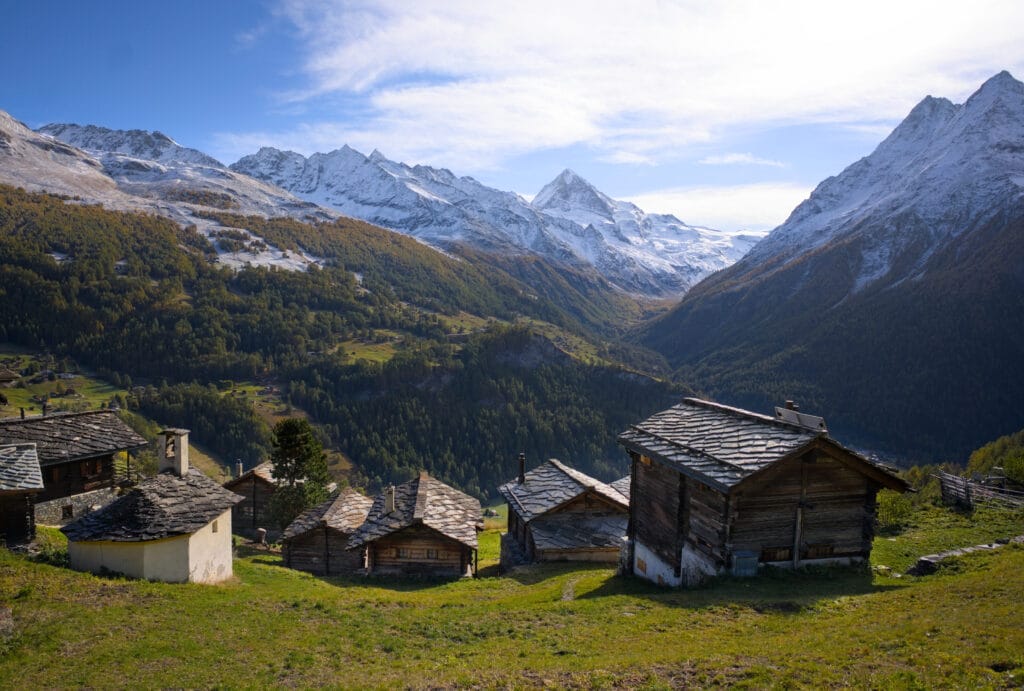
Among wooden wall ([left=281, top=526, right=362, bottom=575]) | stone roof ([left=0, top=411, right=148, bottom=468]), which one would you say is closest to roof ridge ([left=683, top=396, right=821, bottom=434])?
wooden wall ([left=281, top=526, right=362, bottom=575])

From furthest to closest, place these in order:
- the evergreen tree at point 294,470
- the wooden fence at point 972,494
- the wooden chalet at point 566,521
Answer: the evergreen tree at point 294,470, the wooden chalet at point 566,521, the wooden fence at point 972,494

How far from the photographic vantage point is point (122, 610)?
20.2 meters

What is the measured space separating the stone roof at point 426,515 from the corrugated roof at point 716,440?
1362 centimetres

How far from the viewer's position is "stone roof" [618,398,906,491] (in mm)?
20062

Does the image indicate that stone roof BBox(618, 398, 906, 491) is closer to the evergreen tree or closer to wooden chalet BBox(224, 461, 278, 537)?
the evergreen tree

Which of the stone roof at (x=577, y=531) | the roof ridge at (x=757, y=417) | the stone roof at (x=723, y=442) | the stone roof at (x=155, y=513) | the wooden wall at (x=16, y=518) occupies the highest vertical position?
the roof ridge at (x=757, y=417)

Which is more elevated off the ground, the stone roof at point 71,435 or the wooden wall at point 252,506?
the stone roof at point 71,435

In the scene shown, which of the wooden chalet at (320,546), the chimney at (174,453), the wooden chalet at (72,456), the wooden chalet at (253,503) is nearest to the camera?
the chimney at (174,453)

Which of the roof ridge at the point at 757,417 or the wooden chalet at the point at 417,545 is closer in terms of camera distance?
the roof ridge at the point at 757,417

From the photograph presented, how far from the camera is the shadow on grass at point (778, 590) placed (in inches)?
706

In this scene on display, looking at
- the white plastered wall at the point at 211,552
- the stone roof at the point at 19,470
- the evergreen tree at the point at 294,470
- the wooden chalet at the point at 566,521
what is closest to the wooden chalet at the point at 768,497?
the wooden chalet at the point at 566,521

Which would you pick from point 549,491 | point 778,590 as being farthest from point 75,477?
point 778,590

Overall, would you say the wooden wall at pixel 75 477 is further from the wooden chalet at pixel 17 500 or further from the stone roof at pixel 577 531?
the stone roof at pixel 577 531

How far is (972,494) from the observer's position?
1176 inches
